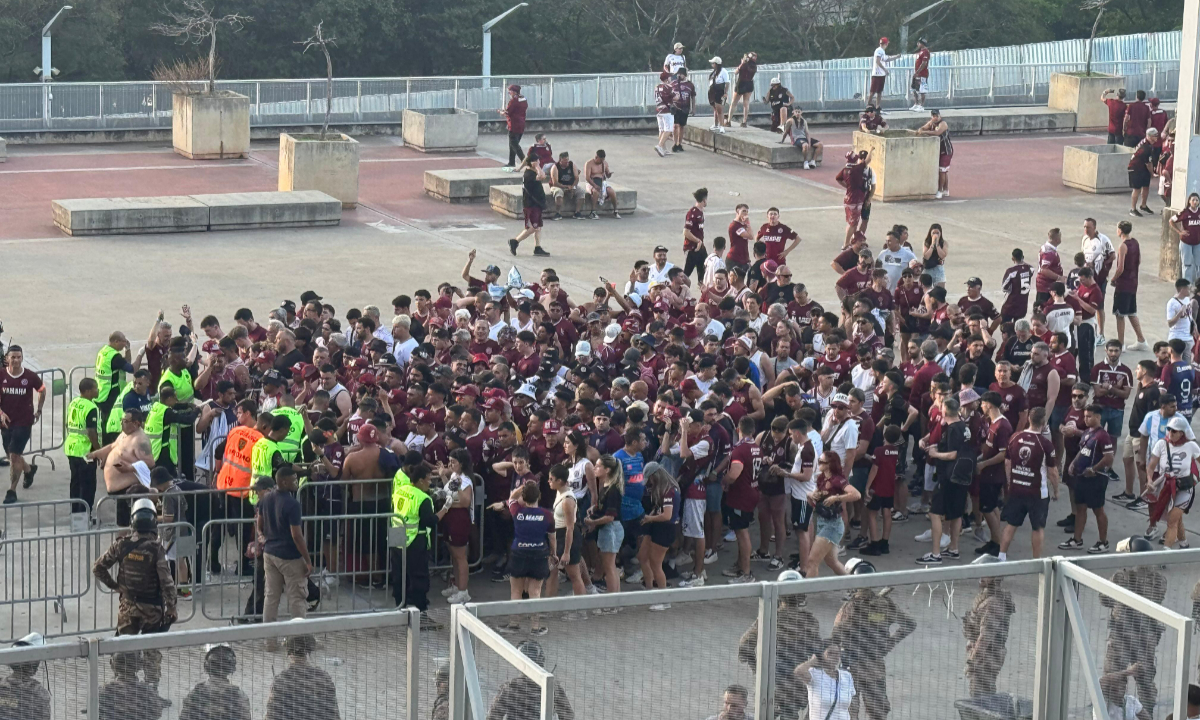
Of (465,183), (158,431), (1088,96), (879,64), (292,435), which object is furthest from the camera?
(1088,96)

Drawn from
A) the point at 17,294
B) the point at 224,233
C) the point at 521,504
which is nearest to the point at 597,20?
the point at 224,233

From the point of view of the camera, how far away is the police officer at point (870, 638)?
347 inches

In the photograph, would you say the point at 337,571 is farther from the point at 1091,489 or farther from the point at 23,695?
the point at 1091,489

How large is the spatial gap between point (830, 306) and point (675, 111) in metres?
11.8

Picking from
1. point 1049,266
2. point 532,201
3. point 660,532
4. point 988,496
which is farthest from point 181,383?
point 1049,266

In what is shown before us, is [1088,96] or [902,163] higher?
[1088,96]

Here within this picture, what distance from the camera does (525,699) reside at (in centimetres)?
816

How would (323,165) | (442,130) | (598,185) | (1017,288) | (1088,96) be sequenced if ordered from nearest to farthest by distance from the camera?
(1017,288) < (598,185) < (323,165) < (442,130) < (1088,96)

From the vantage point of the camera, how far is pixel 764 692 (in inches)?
345

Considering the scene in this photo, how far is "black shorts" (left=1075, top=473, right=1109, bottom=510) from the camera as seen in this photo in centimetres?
1456

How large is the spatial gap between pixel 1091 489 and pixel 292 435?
6392mm

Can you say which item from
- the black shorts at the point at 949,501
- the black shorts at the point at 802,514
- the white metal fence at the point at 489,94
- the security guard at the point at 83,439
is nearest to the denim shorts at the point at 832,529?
the black shorts at the point at 802,514

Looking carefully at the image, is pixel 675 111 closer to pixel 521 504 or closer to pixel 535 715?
pixel 521 504

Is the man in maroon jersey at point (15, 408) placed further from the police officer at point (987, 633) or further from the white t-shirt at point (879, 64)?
the white t-shirt at point (879, 64)
